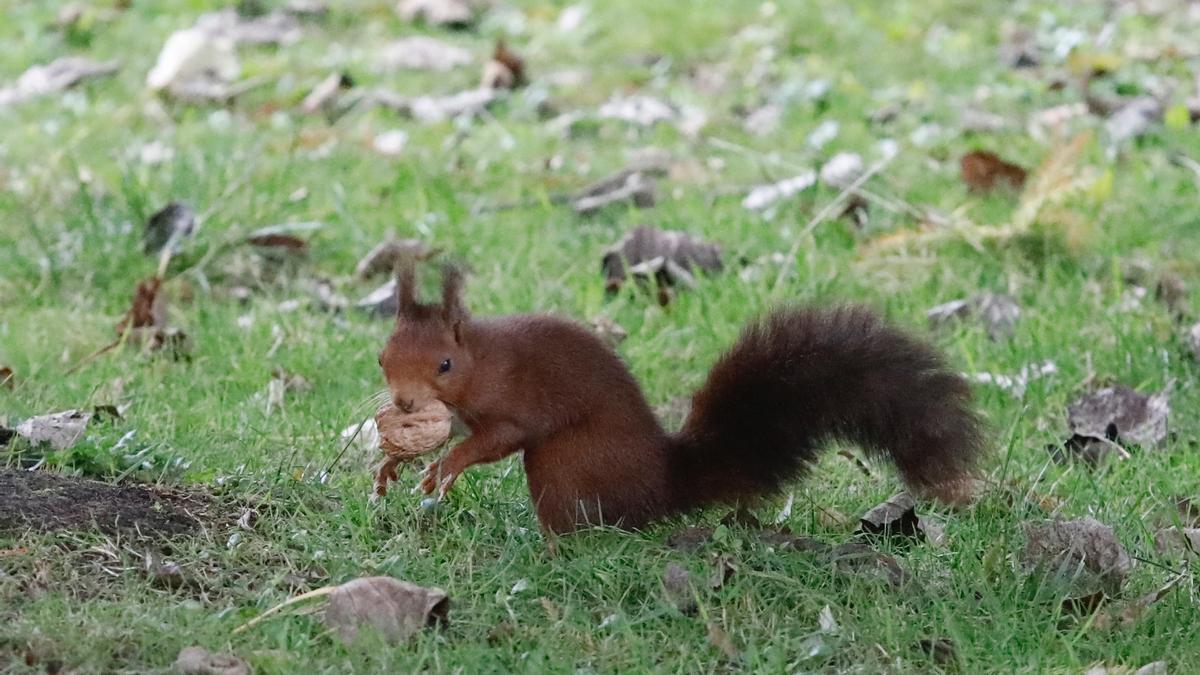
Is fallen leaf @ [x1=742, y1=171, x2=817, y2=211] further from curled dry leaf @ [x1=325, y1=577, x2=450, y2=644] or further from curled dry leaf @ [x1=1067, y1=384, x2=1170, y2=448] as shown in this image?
curled dry leaf @ [x1=325, y1=577, x2=450, y2=644]

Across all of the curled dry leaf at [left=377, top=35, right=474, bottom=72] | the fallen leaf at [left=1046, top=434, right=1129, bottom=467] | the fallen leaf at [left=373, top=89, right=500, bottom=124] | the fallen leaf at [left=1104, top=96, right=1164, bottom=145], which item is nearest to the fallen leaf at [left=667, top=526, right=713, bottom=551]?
the fallen leaf at [left=1046, top=434, right=1129, bottom=467]

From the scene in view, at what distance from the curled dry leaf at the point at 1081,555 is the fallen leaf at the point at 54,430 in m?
1.59

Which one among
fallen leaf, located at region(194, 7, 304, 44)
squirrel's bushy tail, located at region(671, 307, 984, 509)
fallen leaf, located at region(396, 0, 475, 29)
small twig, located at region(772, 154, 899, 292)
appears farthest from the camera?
fallen leaf, located at region(396, 0, 475, 29)

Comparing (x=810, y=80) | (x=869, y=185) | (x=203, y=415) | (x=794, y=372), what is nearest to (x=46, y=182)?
(x=203, y=415)

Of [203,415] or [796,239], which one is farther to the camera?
[796,239]

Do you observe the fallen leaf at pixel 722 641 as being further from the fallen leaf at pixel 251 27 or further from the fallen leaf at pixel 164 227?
the fallen leaf at pixel 251 27

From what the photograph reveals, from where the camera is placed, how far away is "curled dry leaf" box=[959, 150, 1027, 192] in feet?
16.6

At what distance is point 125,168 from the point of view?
566 cm

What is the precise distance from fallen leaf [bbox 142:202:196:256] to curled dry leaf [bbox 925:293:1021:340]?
6.43 feet

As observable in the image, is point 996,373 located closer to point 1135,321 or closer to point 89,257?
point 1135,321

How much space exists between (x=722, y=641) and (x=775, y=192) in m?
2.92

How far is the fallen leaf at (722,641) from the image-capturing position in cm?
→ 237

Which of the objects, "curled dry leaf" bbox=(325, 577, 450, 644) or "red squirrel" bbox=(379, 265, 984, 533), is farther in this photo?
"red squirrel" bbox=(379, 265, 984, 533)

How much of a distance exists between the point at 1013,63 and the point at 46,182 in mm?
3691
